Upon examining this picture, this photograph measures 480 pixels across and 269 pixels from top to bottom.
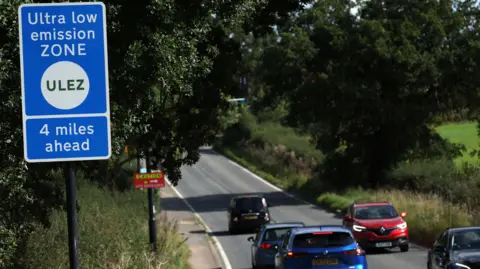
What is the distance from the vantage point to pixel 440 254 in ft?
60.7

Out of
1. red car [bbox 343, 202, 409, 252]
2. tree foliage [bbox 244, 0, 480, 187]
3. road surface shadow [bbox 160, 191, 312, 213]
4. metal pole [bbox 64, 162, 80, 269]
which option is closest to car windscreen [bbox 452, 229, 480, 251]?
red car [bbox 343, 202, 409, 252]

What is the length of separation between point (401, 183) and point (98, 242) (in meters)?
40.6

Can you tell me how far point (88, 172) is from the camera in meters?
16.2

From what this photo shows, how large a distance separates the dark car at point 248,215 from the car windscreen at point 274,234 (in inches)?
563

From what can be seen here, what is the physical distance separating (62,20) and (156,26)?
729 centimetres

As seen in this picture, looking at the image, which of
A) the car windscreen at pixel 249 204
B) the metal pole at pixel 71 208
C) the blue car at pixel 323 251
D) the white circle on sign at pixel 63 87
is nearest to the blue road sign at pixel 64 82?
the white circle on sign at pixel 63 87

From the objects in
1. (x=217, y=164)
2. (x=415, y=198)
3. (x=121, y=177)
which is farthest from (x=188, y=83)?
(x=217, y=164)

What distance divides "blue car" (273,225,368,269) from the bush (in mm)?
2603

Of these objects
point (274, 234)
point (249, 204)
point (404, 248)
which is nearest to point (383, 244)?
point (404, 248)

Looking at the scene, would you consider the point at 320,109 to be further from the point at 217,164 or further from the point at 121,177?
the point at 217,164

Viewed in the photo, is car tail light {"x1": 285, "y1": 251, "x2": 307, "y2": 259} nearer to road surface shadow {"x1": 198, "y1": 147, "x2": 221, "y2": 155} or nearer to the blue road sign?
the blue road sign

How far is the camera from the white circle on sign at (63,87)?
738cm

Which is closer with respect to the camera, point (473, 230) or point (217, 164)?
point (473, 230)

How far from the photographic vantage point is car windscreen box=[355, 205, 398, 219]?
29.7m
